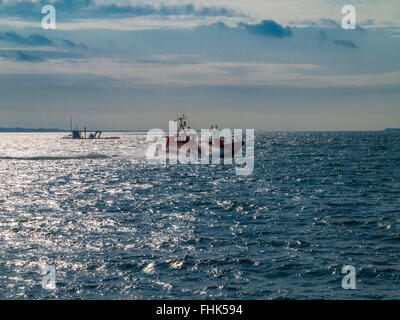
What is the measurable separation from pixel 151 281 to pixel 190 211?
13968 mm

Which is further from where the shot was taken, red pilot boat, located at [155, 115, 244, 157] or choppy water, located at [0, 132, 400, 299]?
red pilot boat, located at [155, 115, 244, 157]

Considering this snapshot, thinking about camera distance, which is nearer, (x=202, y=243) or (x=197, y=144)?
(x=202, y=243)

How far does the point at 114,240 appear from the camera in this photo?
20906 mm

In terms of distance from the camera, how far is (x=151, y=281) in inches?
602

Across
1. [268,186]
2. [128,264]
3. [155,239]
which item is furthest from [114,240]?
[268,186]

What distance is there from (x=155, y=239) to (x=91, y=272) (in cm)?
535

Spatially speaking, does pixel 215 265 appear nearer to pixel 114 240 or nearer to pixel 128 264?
pixel 128 264

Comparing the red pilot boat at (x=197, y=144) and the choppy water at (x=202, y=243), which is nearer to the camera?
the choppy water at (x=202, y=243)

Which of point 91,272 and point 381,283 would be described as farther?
point 91,272
